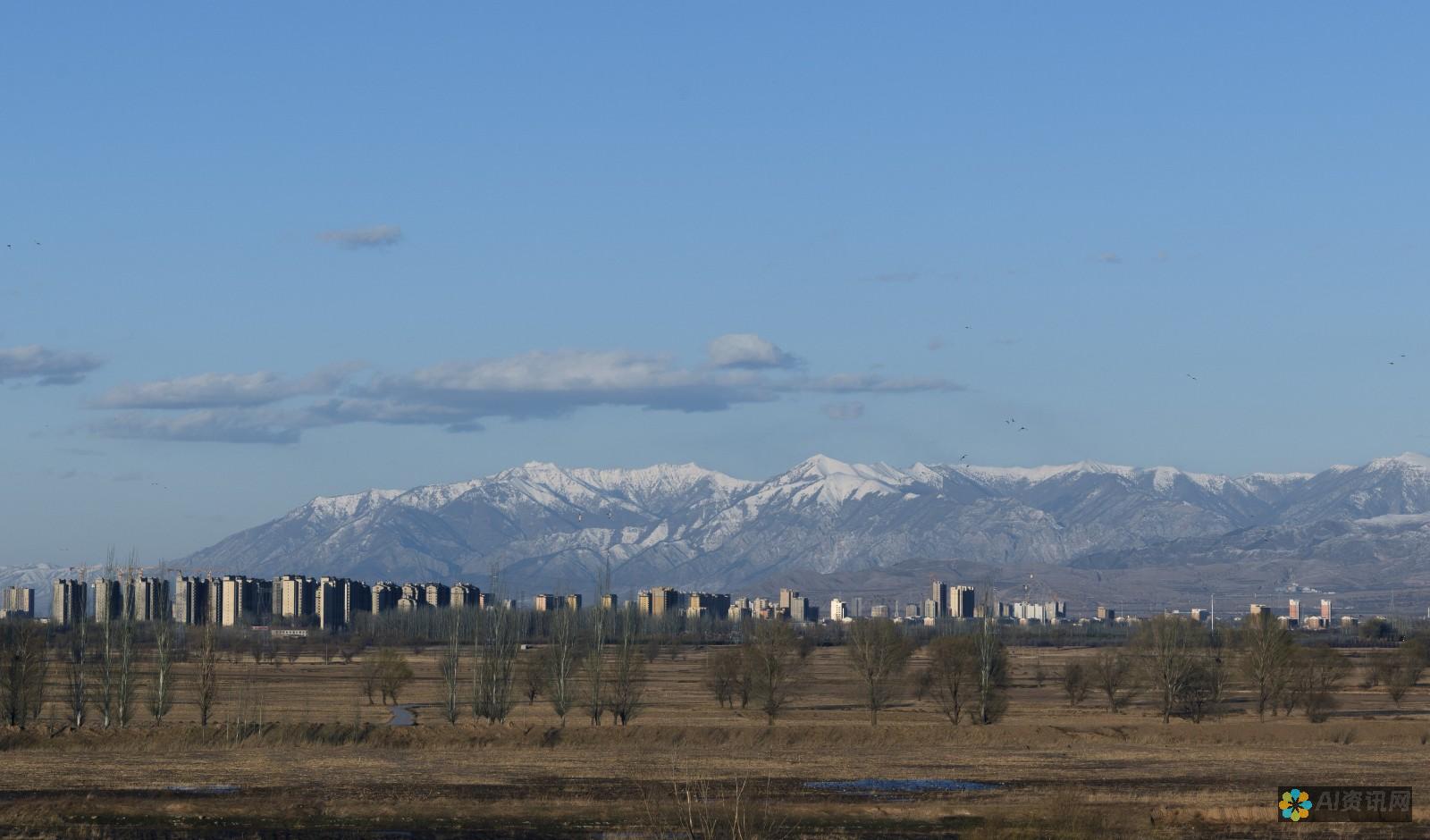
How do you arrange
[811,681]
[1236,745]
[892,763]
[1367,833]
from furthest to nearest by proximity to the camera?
[811,681], [1236,745], [892,763], [1367,833]

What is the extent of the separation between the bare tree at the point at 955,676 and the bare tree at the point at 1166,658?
41.6ft

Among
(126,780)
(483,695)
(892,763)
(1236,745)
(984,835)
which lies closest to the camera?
(984,835)

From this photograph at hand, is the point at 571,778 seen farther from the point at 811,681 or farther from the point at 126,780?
the point at 811,681

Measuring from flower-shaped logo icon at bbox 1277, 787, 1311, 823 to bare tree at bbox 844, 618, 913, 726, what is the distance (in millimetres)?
65669

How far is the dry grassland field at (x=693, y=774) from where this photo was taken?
172 feet

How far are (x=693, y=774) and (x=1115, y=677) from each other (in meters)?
66.1

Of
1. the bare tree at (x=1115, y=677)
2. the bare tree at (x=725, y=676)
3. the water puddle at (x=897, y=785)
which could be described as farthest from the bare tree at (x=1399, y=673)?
the water puddle at (x=897, y=785)

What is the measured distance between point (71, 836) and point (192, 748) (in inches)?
1315

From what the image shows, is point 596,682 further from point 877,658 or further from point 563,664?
point 877,658

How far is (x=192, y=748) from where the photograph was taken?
81188 mm

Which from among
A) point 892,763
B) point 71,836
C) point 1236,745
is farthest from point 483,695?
point 71,836

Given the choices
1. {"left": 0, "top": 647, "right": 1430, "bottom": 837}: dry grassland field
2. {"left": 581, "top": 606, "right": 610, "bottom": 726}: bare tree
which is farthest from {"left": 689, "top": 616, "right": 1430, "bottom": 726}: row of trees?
{"left": 581, "top": 606, "right": 610, "bottom": 726}: bare tree

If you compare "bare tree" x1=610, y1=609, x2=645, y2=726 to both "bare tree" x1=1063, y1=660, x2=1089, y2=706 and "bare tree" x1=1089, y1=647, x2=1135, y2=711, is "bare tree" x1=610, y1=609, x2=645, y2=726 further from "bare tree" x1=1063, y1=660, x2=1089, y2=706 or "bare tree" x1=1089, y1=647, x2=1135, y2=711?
"bare tree" x1=1063, y1=660, x2=1089, y2=706

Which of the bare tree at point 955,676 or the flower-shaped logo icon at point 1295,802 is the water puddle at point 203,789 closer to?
the flower-shaped logo icon at point 1295,802
